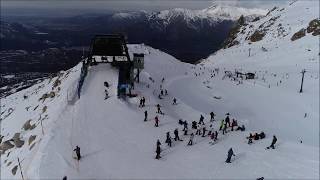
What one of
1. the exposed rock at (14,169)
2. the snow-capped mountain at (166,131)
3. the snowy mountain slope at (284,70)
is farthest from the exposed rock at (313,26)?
the exposed rock at (14,169)

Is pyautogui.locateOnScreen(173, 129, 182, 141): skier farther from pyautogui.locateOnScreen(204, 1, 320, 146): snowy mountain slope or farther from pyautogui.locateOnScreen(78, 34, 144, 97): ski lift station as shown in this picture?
pyautogui.locateOnScreen(204, 1, 320, 146): snowy mountain slope

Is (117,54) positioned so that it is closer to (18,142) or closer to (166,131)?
(18,142)

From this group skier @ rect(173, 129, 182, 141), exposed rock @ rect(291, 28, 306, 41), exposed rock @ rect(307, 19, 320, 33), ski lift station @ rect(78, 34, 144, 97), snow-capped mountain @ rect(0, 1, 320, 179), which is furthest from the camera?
exposed rock @ rect(291, 28, 306, 41)

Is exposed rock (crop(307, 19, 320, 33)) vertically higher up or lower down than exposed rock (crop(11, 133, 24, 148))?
higher up

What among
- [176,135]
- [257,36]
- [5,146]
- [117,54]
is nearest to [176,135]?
[176,135]

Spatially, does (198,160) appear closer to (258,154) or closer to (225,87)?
(258,154)

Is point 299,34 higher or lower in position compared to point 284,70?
higher

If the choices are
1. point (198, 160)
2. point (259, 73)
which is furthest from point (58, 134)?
point (259, 73)

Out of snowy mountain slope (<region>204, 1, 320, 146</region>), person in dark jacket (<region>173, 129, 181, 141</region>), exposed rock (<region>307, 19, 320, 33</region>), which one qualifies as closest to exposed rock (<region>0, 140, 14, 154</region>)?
person in dark jacket (<region>173, 129, 181, 141</region>)
